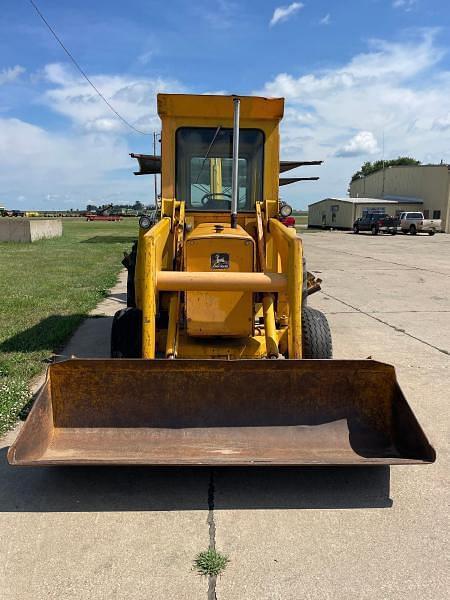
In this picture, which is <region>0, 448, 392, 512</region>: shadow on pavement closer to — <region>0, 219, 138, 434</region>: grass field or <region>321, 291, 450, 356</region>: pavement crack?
<region>0, 219, 138, 434</region>: grass field

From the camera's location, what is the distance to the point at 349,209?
45625mm

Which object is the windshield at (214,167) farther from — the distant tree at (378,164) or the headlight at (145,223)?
the distant tree at (378,164)

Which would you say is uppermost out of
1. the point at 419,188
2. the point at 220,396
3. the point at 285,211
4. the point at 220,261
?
the point at 419,188

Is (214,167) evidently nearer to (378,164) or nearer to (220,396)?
(220,396)

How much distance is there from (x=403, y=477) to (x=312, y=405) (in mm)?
732

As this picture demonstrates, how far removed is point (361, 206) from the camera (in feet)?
146

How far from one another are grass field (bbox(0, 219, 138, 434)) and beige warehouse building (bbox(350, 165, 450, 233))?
102 ft

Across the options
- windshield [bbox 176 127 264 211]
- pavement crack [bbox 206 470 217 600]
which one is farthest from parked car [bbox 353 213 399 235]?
pavement crack [bbox 206 470 217 600]

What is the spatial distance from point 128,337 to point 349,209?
1702 inches

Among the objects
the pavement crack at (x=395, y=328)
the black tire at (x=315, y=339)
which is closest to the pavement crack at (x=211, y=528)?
the black tire at (x=315, y=339)

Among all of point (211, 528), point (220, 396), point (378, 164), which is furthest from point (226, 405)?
point (378, 164)

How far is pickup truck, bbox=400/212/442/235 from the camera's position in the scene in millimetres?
35531

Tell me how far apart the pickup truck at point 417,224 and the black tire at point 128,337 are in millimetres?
34041

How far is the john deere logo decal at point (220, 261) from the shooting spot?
449 cm
